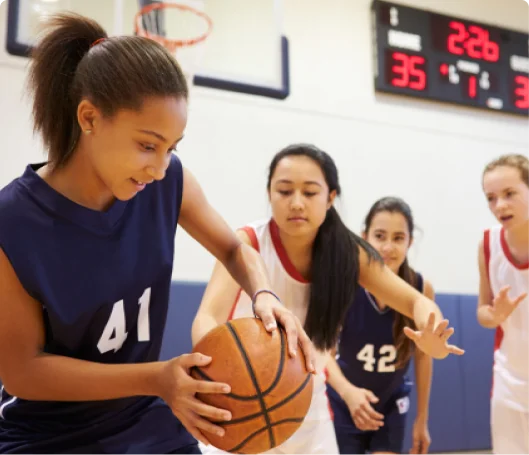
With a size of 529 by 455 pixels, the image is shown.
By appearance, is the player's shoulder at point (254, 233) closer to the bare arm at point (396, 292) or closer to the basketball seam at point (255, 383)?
the bare arm at point (396, 292)

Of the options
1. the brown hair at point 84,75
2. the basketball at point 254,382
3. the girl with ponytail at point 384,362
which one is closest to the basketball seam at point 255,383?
the basketball at point 254,382

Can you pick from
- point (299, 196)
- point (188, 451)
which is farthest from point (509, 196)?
point (188, 451)

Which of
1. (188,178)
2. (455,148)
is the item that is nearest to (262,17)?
(455,148)

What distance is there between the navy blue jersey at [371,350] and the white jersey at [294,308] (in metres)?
0.80

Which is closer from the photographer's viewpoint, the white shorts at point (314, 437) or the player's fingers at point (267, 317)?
the player's fingers at point (267, 317)

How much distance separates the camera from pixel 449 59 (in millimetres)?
5469

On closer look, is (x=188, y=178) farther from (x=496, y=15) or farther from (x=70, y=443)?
(x=496, y=15)

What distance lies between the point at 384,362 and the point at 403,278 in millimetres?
498

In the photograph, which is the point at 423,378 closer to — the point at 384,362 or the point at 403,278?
the point at 384,362

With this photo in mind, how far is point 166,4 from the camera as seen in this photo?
409 cm

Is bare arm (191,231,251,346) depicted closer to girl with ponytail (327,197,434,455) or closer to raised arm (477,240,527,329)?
girl with ponytail (327,197,434,455)

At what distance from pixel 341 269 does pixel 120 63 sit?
134 centimetres

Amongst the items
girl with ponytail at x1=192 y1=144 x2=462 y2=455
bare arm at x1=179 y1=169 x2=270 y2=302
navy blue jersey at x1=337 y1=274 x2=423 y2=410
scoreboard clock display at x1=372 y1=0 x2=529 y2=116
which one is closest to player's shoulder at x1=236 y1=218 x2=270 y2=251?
girl with ponytail at x1=192 y1=144 x2=462 y2=455

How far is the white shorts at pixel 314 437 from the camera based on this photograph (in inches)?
89.0
